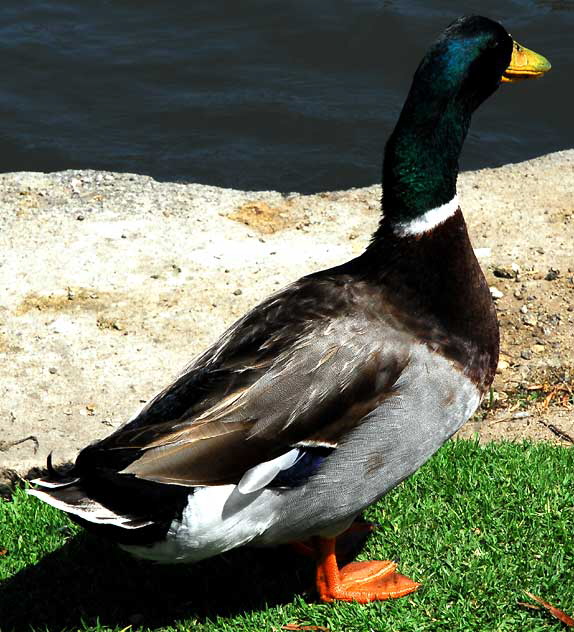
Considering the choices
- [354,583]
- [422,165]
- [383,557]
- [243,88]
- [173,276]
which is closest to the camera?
[422,165]

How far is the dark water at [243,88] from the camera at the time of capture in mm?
9766

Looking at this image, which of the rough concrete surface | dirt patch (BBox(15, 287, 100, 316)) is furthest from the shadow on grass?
dirt patch (BBox(15, 287, 100, 316))

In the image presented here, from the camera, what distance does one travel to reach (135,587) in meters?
3.65

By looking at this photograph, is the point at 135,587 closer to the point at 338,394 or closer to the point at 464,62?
the point at 338,394

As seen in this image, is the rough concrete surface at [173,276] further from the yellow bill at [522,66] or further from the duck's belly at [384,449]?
the yellow bill at [522,66]

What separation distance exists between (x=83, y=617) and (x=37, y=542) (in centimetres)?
45

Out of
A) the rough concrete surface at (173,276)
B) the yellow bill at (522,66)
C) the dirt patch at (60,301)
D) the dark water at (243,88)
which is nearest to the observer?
the yellow bill at (522,66)

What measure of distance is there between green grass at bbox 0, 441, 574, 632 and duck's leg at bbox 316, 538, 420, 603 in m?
0.03

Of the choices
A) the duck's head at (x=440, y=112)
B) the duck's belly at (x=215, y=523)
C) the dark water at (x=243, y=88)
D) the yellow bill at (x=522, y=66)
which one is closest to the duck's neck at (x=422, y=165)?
the duck's head at (x=440, y=112)

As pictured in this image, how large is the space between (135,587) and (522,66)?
2233mm

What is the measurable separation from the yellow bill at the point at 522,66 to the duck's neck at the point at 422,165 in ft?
0.91

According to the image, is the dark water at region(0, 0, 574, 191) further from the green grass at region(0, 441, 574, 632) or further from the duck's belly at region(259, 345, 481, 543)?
the duck's belly at region(259, 345, 481, 543)

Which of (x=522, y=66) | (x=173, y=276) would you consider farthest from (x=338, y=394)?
(x=173, y=276)

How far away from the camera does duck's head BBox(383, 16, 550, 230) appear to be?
3334mm
